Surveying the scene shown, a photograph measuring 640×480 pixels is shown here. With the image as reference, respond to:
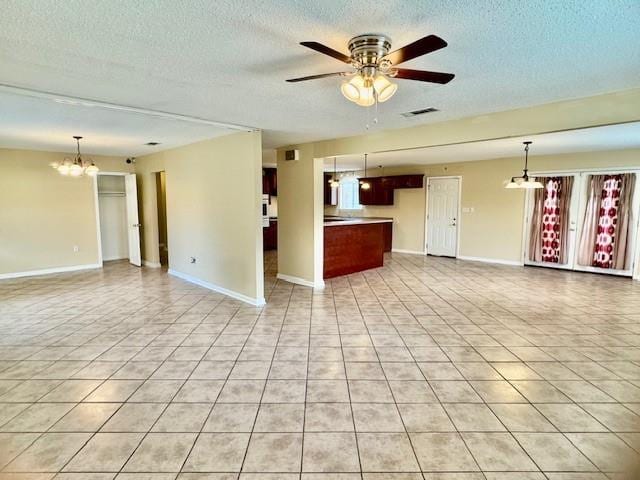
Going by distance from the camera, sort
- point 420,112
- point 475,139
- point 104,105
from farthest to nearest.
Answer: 1. point 475,139
2. point 420,112
3. point 104,105

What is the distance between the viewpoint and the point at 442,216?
8789 millimetres

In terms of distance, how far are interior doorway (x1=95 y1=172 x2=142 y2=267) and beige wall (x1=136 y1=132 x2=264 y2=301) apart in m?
1.09

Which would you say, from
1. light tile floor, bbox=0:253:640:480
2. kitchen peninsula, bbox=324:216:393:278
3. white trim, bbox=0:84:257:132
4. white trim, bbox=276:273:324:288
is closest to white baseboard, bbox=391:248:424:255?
kitchen peninsula, bbox=324:216:393:278

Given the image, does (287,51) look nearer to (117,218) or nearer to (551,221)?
(551,221)

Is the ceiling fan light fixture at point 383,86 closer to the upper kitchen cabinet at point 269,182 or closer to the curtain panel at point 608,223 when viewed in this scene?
the curtain panel at point 608,223

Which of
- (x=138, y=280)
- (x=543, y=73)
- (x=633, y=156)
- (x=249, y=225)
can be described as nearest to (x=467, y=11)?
(x=543, y=73)

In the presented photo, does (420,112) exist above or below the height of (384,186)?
above

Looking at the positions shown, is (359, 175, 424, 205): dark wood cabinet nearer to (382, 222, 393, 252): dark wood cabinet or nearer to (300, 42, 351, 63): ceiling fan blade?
(382, 222, 393, 252): dark wood cabinet

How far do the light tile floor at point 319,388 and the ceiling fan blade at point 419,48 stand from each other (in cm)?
220

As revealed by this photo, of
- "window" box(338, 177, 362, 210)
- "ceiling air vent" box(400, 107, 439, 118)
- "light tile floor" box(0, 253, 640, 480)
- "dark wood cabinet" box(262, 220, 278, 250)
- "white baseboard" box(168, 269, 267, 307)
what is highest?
"ceiling air vent" box(400, 107, 439, 118)

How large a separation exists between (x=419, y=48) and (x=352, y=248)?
5.25 metres

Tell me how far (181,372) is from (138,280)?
393cm

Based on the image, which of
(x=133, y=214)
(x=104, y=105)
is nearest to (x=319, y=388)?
(x=104, y=105)

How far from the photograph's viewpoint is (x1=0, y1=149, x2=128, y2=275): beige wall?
626 centimetres
